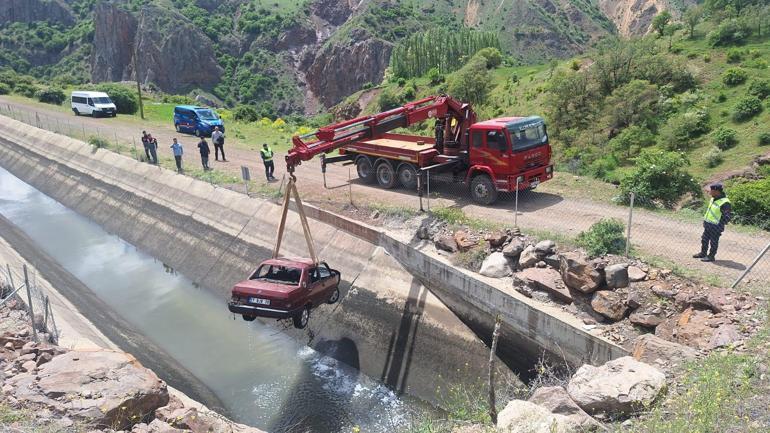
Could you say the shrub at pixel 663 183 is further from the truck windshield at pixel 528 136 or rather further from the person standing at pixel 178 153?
the person standing at pixel 178 153

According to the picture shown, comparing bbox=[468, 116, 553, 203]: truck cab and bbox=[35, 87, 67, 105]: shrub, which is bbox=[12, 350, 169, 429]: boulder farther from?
bbox=[35, 87, 67, 105]: shrub

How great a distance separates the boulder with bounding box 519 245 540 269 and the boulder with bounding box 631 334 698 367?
3.59 meters

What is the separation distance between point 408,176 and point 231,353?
9028 millimetres

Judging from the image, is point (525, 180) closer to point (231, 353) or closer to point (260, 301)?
point (260, 301)

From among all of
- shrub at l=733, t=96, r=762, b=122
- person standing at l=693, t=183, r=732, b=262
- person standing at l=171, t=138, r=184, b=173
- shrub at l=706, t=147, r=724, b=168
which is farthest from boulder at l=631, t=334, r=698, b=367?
person standing at l=171, t=138, r=184, b=173

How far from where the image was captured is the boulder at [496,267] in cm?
1459

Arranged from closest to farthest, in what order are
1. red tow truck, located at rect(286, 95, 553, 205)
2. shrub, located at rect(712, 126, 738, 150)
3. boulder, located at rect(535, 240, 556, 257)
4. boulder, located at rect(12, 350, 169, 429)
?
boulder, located at rect(12, 350, 169, 429) < boulder, located at rect(535, 240, 556, 257) < red tow truck, located at rect(286, 95, 553, 205) < shrub, located at rect(712, 126, 738, 150)

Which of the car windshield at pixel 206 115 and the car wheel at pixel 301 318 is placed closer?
the car wheel at pixel 301 318

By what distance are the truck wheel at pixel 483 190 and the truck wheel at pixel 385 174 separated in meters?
3.94

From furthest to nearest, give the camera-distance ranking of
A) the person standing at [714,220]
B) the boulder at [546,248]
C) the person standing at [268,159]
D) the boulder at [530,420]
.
→ the person standing at [268,159], the boulder at [546,248], the person standing at [714,220], the boulder at [530,420]

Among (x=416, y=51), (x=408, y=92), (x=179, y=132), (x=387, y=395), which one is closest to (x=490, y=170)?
(x=387, y=395)

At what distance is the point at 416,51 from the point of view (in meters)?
79.2

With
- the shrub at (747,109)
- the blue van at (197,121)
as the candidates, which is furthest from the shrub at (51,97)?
the shrub at (747,109)

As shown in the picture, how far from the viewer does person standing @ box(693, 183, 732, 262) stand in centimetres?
1205
